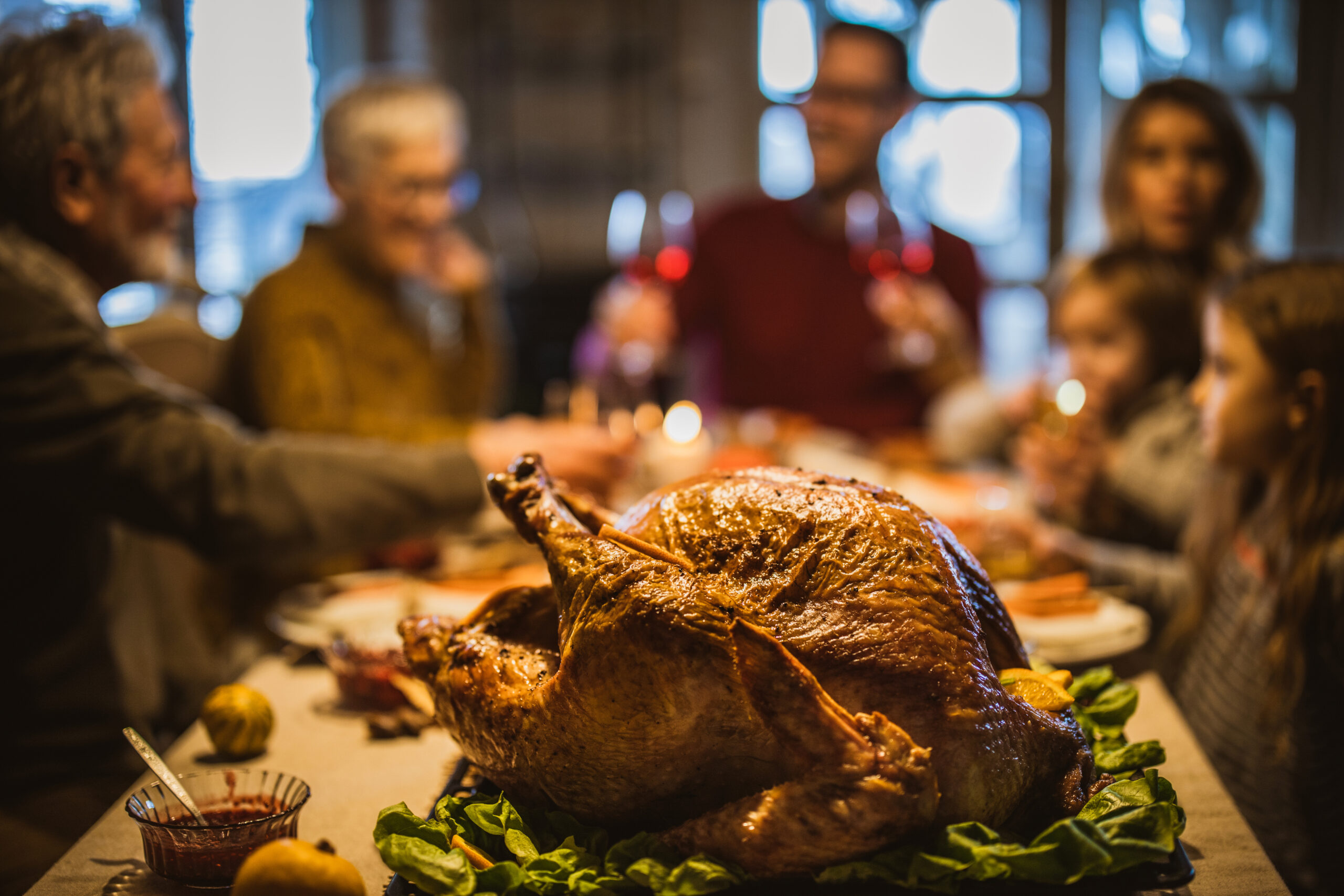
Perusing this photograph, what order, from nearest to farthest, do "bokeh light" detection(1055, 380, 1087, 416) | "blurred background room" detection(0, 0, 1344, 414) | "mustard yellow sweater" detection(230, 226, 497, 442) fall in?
1. "bokeh light" detection(1055, 380, 1087, 416)
2. "mustard yellow sweater" detection(230, 226, 497, 442)
3. "blurred background room" detection(0, 0, 1344, 414)

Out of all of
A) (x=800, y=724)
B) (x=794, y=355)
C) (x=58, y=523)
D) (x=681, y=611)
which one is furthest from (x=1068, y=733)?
(x=794, y=355)

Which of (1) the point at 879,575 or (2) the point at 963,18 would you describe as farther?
(2) the point at 963,18

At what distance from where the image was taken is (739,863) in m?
0.95

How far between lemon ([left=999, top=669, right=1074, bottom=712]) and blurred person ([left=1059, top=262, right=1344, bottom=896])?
0.84 meters

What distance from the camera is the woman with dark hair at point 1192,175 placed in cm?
290

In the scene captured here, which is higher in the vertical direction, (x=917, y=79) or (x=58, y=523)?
(x=917, y=79)

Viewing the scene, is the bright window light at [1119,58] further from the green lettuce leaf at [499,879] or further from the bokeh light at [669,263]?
the green lettuce leaf at [499,879]

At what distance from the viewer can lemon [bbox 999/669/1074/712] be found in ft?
3.51

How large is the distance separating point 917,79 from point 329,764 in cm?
663

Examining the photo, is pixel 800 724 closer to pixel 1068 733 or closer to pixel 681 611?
pixel 681 611

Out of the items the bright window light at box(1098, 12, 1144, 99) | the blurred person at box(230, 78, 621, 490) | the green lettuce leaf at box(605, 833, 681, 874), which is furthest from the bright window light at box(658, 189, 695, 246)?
the bright window light at box(1098, 12, 1144, 99)

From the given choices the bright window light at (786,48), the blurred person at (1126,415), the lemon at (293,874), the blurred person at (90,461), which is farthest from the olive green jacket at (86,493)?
the bright window light at (786,48)

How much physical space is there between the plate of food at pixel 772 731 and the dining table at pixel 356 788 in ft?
0.28

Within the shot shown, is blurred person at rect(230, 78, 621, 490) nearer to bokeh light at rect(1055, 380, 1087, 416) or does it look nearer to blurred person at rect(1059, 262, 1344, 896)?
bokeh light at rect(1055, 380, 1087, 416)
